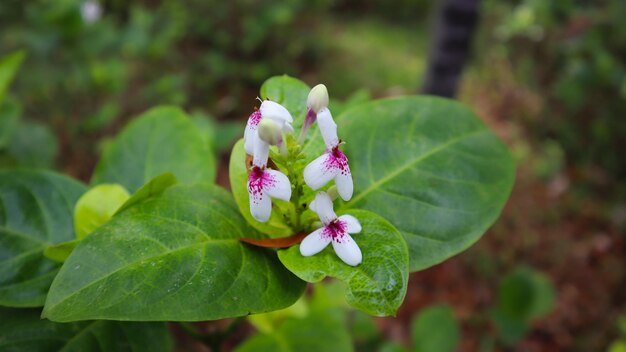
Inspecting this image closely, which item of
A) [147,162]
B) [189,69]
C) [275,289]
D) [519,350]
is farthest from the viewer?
[189,69]

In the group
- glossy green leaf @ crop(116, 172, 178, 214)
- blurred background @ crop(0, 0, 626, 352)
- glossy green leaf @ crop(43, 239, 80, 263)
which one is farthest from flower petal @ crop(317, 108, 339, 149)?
blurred background @ crop(0, 0, 626, 352)

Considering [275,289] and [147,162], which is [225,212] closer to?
[275,289]

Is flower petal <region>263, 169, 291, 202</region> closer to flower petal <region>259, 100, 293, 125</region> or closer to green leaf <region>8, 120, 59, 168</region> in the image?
flower petal <region>259, 100, 293, 125</region>

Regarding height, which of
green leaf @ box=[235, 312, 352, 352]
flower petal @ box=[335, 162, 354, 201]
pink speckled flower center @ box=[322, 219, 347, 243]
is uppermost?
flower petal @ box=[335, 162, 354, 201]

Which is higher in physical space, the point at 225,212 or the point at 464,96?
the point at 225,212

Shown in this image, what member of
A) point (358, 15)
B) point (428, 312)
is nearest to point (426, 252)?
point (428, 312)

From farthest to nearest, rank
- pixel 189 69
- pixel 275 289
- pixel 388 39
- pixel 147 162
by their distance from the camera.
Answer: pixel 388 39, pixel 189 69, pixel 147 162, pixel 275 289
